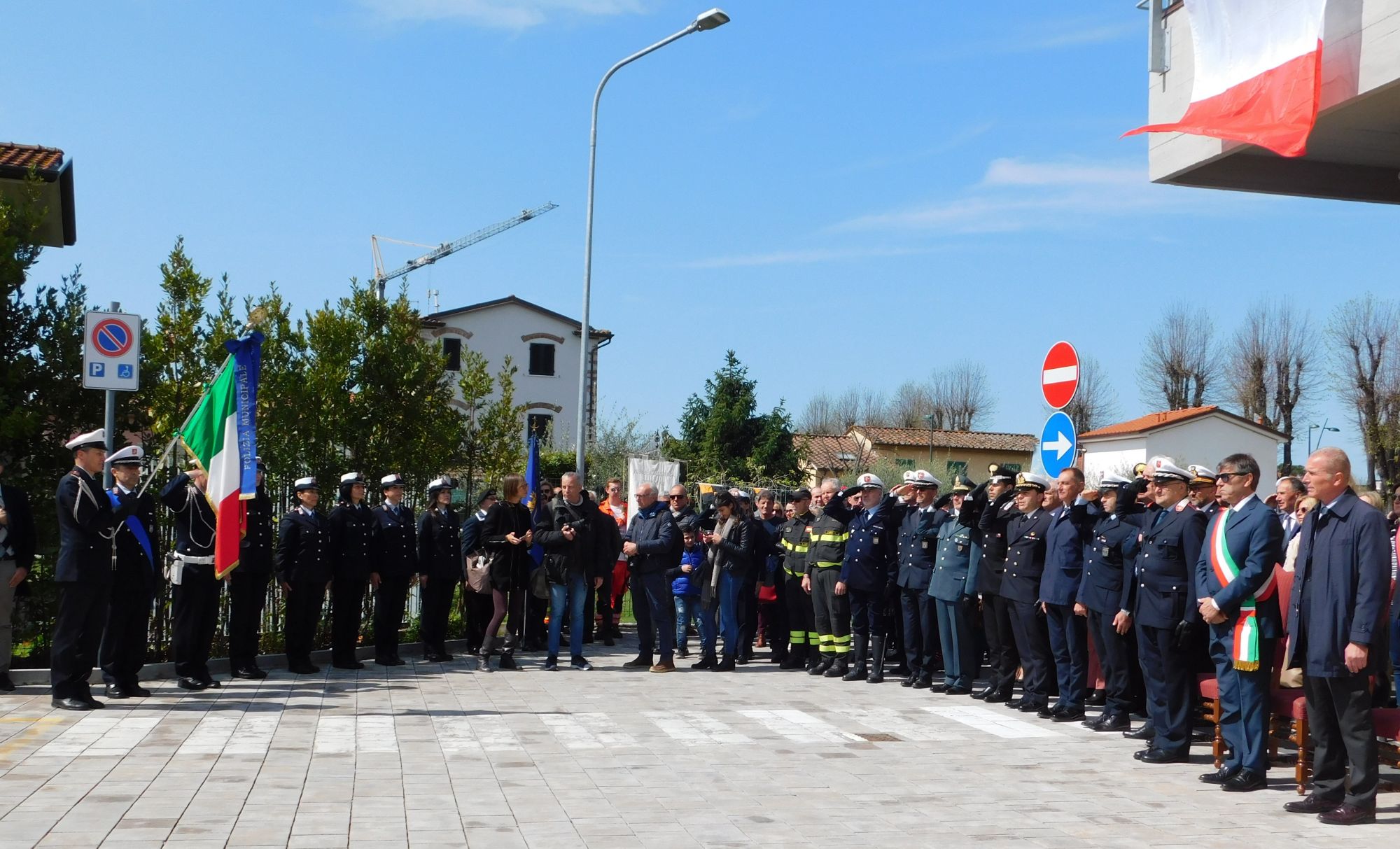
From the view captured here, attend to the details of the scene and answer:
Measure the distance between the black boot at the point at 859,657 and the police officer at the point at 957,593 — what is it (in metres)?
1.09

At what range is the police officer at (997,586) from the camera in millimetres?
11797

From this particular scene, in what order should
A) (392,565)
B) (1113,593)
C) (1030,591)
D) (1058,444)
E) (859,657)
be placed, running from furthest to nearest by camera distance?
(392,565) → (859,657) → (1030,591) → (1058,444) → (1113,593)

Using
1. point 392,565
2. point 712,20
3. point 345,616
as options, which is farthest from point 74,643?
point 712,20

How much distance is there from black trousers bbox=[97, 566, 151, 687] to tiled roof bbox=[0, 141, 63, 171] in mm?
13997

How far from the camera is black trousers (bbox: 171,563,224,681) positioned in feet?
38.1

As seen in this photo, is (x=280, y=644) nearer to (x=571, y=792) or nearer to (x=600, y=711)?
(x=600, y=711)

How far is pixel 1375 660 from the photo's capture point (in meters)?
7.05

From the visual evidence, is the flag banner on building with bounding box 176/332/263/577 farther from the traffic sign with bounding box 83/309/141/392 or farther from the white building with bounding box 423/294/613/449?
the white building with bounding box 423/294/613/449

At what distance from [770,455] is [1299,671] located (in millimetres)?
38356

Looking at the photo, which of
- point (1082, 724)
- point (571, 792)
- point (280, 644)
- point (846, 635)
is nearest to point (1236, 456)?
point (1082, 724)

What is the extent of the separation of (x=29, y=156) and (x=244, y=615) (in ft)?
50.9

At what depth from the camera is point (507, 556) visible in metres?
14.0

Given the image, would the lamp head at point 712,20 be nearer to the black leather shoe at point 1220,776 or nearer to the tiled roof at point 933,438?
the black leather shoe at point 1220,776

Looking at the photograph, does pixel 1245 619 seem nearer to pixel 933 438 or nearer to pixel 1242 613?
pixel 1242 613
